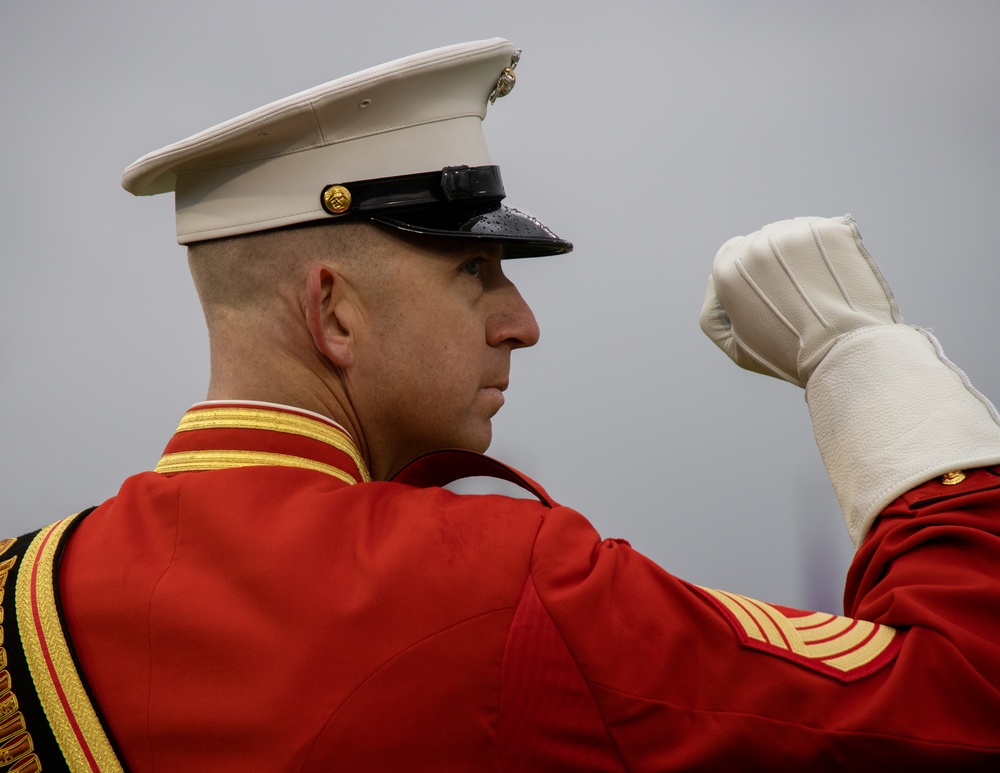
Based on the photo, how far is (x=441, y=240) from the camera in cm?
85

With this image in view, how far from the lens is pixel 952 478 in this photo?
0.79 m

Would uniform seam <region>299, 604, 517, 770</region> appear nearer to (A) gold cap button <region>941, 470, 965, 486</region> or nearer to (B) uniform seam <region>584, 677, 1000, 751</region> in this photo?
(B) uniform seam <region>584, 677, 1000, 751</region>

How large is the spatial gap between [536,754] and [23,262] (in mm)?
1461

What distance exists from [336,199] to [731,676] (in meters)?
0.49

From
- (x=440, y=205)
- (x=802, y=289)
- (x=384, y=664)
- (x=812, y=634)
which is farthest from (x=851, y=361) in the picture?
(x=384, y=664)

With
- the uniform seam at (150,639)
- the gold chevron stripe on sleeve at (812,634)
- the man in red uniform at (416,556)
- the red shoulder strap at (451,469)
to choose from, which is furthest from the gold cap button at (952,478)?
the uniform seam at (150,639)

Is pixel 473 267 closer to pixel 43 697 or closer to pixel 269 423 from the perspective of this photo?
pixel 269 423

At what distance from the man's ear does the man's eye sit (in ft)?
0.36

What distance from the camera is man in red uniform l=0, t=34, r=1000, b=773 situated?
2.18 ft

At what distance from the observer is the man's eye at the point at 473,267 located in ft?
2.86

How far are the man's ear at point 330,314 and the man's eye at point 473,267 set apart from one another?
0.11 metres

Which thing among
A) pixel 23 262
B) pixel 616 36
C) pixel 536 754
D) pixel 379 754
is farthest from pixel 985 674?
pixel 23 262

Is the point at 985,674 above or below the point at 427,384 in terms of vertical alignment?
below

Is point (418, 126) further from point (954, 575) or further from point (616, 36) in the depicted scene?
point (616, 36)
